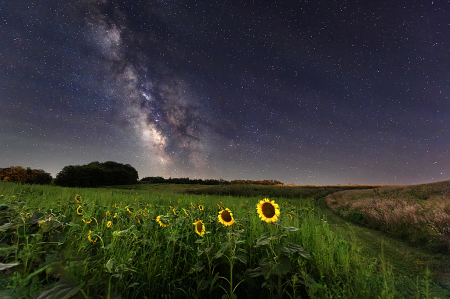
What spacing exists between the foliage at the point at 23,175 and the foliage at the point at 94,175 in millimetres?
2732

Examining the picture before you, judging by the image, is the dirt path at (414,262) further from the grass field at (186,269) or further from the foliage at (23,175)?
the foliage at (23,175)

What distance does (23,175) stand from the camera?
78.5 feet

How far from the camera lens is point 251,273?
199 cm

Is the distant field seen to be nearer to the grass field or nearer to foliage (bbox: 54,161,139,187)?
the grass field

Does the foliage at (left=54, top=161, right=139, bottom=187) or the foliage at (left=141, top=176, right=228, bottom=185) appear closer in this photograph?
the foliage at (left=141, top=176, right=228, bottom=185)

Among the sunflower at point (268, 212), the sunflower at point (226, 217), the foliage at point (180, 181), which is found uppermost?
the foliage at point (180, 181)

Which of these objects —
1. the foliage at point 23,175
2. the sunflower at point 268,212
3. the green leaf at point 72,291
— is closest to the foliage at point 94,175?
the foliage at point 23,175

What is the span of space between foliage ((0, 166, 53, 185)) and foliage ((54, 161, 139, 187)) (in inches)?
108

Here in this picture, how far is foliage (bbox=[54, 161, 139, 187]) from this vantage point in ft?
101

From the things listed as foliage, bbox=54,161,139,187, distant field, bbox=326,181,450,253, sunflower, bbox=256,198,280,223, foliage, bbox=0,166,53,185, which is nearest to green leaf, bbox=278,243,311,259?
sunflower, bbox=256,198,280,223

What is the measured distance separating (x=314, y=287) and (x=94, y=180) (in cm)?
3761

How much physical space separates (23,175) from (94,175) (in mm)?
9444

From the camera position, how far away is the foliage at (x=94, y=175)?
3087 cm

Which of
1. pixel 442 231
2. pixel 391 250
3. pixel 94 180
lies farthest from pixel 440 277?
pixel 94 180
